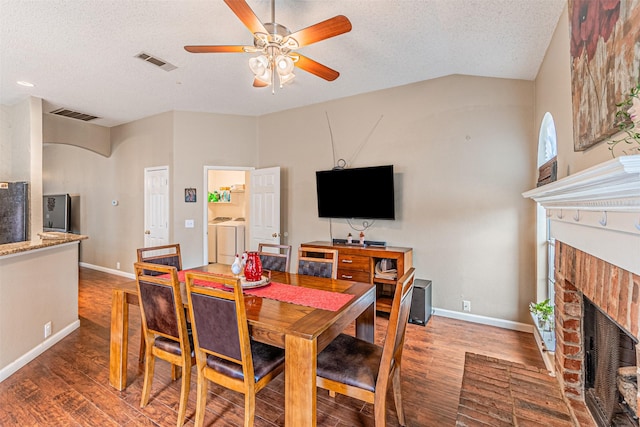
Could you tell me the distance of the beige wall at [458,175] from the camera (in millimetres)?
3457

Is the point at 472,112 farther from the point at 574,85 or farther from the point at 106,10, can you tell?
the point at 106,10

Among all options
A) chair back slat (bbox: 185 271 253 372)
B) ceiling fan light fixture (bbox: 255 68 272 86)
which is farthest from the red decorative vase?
ceiling fan light fixture (bbox: 255 68 272 86)

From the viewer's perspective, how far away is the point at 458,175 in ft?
12.4

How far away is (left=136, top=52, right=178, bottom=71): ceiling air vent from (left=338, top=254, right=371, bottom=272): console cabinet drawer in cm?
308

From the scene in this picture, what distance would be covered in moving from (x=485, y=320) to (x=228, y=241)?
508cm

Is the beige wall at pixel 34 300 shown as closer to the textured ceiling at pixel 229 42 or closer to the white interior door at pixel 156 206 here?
the white interior door at pixel 156 206

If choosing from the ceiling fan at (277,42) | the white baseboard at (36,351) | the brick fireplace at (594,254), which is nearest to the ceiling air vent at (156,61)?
the ceiling fan at (277,42)

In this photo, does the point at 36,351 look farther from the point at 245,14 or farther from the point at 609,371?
the point at 609,371

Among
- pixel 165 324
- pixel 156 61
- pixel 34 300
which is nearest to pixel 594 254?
pixel 165 324

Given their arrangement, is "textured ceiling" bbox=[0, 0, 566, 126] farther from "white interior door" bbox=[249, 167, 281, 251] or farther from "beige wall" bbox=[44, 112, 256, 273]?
"white interior door" bbox=[249, 167, 281, 251]

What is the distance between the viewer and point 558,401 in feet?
6.04

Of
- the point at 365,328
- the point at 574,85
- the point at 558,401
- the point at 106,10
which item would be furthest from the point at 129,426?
the point at 574,85

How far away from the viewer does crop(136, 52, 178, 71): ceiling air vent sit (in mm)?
3250

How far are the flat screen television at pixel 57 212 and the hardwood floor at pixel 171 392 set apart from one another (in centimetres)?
469
